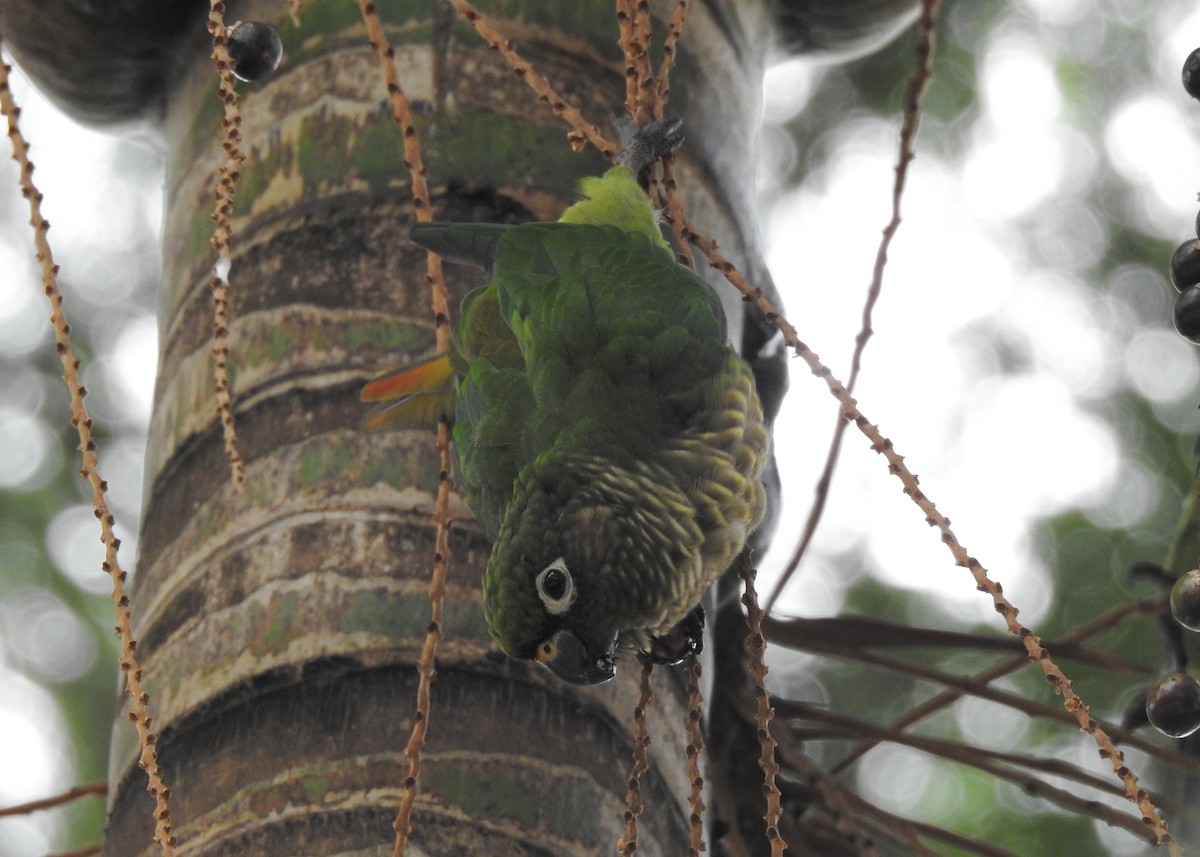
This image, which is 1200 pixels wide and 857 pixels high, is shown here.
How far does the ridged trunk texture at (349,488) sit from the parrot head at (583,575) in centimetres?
9

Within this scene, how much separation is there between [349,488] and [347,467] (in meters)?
0.03

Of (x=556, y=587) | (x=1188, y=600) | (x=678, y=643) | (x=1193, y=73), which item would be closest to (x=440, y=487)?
(x=556, y=587)

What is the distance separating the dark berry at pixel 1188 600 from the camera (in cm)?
153

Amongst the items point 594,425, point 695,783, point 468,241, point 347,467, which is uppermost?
point 468,241

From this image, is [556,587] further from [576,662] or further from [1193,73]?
[1193,73]

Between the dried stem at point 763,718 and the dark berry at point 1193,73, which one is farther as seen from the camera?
the dark berry at point 1193,73

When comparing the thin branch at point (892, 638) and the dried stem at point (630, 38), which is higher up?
the dried stem at point (630, 38)

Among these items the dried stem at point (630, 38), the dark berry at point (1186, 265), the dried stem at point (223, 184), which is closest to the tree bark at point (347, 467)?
the dried stem at point (223, 184)

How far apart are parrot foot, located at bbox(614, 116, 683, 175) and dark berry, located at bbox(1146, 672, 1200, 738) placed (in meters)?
0.93

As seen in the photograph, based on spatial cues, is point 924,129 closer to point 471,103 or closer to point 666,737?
point 471,103

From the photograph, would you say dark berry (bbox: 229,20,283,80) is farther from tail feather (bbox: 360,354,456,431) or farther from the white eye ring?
the white eye ring

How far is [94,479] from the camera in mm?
1195

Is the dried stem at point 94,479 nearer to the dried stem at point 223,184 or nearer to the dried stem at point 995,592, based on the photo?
the dried stem at point 223,184

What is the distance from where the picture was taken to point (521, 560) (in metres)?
1.68
